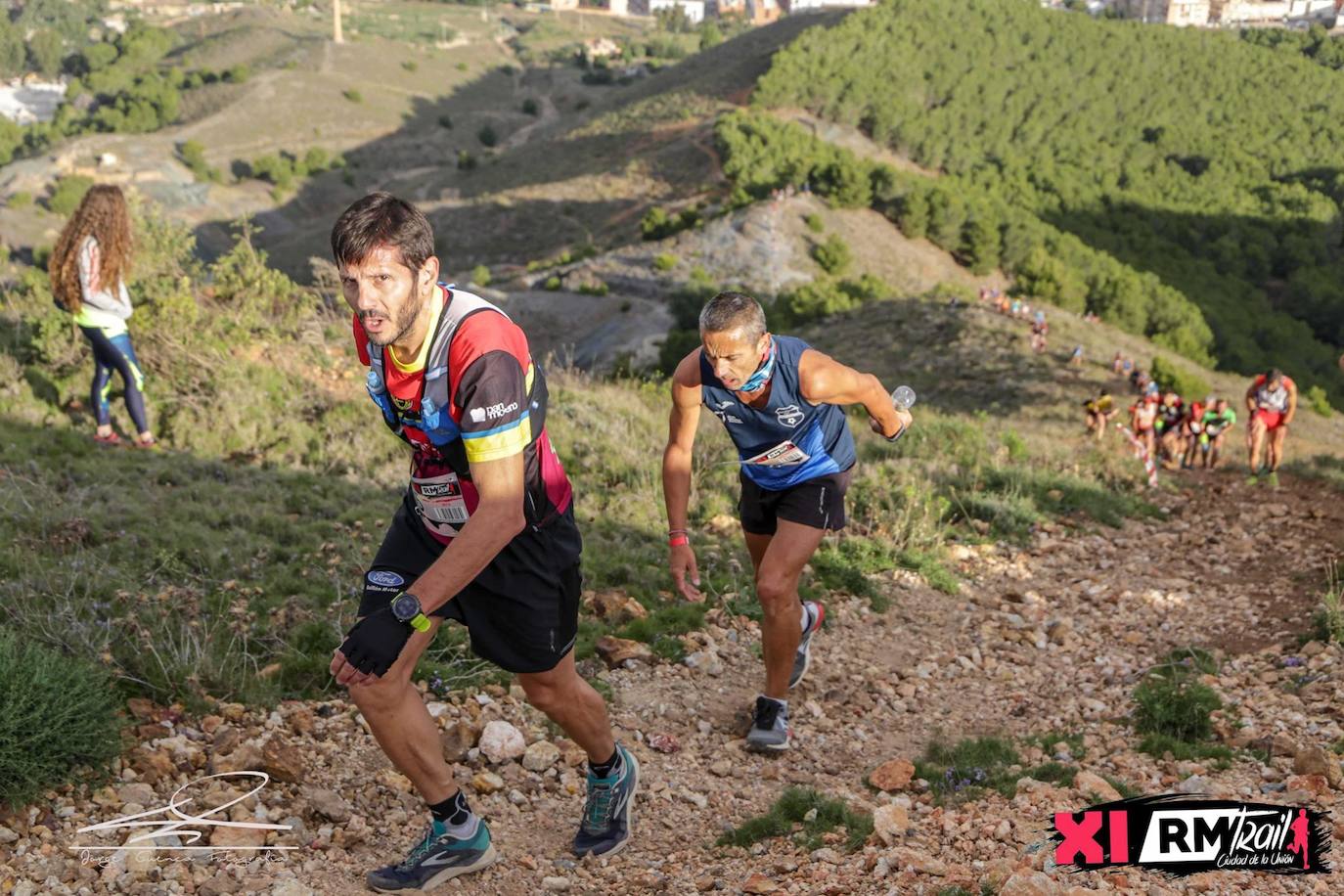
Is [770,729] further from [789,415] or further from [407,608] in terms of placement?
[407,608]

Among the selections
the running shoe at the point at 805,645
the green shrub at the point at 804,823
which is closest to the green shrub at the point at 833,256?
the running shoe at the point at 805,645

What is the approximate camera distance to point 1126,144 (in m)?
63.2

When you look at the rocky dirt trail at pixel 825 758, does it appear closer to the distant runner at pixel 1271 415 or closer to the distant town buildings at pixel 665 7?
the distant runner at pixel 1271 415

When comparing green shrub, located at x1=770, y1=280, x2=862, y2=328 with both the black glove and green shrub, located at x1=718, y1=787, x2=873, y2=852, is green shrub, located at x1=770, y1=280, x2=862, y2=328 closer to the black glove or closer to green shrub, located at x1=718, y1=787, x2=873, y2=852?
green shrub, located at x1=718, y1=787, x2=873, y2=852

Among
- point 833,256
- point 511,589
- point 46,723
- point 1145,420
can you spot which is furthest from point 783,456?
point 833,256

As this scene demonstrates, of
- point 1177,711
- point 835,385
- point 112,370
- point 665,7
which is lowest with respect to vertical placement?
point 1177,711

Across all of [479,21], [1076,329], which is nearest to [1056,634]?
[1076,329]

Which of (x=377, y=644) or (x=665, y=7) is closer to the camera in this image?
(x=377, y=644)

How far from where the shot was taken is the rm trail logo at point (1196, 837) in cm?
322

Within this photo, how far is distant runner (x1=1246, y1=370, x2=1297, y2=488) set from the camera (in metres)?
11.6

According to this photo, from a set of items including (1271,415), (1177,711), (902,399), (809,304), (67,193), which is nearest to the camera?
(902,399)

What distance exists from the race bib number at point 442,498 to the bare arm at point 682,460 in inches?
51.6

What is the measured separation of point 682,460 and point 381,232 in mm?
1939

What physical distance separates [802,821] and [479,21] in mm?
129335
